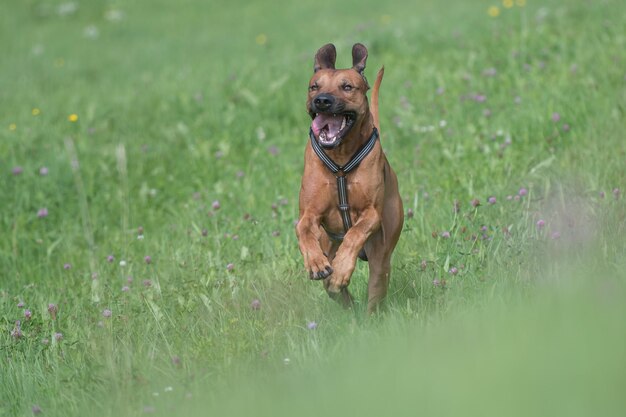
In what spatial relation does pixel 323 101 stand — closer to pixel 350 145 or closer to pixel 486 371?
pixel 350 145

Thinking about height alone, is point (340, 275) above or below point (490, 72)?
below

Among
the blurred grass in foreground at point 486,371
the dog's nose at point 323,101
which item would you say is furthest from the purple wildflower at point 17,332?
the dog's nose at point 323,101

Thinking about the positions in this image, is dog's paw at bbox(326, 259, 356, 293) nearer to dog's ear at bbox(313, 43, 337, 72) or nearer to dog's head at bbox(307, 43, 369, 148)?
dog's head at bbox(307, 43, 369, 148)

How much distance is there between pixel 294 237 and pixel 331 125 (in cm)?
189

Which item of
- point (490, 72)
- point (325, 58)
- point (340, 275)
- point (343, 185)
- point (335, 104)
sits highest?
point (325, 58)

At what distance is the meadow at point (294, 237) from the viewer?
366 cm

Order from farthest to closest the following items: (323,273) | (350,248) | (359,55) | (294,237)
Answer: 1. (294,237)
2. (359,55)
3. (350,248)
4. (323,273)

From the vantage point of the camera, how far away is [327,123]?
195 inches

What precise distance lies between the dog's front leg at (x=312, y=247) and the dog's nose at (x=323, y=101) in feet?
2.00

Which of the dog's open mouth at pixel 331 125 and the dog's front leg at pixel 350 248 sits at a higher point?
the dog's open mouth at pixel 331 125

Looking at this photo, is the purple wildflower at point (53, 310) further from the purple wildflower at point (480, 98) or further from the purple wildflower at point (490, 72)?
the purple wildflower at point (490, 72)

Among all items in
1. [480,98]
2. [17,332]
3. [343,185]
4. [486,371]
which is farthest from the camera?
[480,98]

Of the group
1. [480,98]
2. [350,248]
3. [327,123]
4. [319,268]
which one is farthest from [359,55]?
[480,98]

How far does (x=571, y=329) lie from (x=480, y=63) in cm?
697
